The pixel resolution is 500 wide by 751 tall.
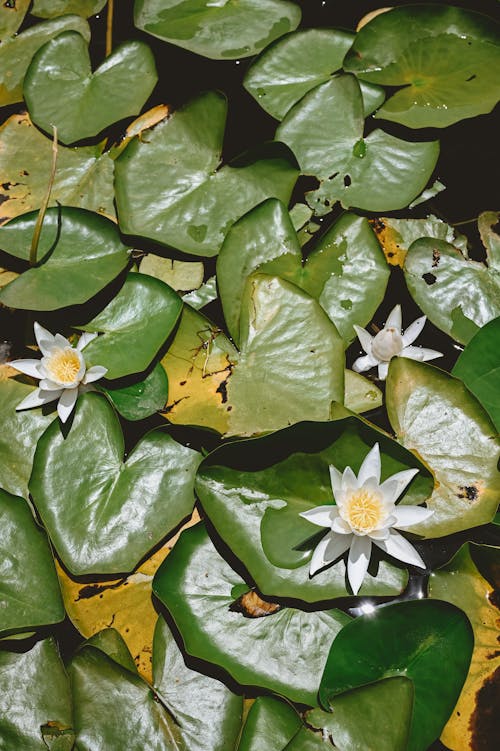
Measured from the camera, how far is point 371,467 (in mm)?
1903

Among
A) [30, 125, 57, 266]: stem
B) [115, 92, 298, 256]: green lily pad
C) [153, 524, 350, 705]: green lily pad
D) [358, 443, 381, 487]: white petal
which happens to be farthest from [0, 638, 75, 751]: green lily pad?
[115, 92, 298, 256]: green lily pad

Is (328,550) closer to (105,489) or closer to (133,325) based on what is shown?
(105,489)

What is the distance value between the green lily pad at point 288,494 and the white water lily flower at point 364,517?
61mm

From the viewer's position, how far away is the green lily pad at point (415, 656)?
1.82 meters

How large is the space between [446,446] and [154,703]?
131cm

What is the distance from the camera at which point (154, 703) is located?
6.57 feet

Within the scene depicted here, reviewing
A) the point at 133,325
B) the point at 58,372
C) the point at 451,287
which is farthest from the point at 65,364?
the point at 451,287

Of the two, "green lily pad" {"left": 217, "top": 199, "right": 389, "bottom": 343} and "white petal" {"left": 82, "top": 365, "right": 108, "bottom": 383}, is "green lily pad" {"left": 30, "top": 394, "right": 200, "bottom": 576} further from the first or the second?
"green lily pad" {"left": 217, "top": 199, "right": 389, "bottom": 343}

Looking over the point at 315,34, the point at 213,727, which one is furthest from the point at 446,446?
the point at 315,34

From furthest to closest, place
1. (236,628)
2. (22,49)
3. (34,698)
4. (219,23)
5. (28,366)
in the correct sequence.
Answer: (22,49) < (219,23) < (28,366) < (34,698) < (236,628)

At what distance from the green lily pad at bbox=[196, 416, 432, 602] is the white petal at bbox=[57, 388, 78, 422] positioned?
1.98ft

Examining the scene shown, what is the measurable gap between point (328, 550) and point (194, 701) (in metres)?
0.69

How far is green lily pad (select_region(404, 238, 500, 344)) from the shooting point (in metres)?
2.32

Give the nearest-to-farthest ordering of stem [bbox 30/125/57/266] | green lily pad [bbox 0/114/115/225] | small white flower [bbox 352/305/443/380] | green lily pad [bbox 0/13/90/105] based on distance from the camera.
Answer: small white flower [bbox 352/305/443/380]
stem [bbox 30/125/57/266]
green lily pad [bbox 0/114/115/225]
green lily pad [bbox 0/13/90/105]
